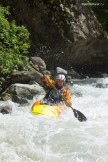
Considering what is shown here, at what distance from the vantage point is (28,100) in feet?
28.7

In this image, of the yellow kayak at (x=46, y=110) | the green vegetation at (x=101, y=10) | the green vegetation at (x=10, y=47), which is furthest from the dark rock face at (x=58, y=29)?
the yellow kayak at (x=46, y=110)

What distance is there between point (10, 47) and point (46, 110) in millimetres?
3279

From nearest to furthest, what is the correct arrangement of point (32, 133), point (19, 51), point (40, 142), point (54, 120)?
point (40, 142), point (32, 133), point (54, 120), point (19, 51)

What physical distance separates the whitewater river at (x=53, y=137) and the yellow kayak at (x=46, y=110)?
127 millimetres

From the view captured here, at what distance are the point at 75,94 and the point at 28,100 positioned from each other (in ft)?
5.67

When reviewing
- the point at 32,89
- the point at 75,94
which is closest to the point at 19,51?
the point at 32,89

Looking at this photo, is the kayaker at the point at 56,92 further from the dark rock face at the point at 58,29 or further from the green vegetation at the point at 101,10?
the green vegetation at the point at 101,10

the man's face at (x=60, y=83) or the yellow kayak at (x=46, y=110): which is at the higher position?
the man's face at (x=60, y=83)

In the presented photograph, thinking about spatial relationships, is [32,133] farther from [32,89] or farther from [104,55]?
[104,55]

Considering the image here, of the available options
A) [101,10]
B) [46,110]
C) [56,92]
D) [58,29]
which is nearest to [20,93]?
[56,92]

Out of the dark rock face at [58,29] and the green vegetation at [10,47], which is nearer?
the green vegetation at [10,47]

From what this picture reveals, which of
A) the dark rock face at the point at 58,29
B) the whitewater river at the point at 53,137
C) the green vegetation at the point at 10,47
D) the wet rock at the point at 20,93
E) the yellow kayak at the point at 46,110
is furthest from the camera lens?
the dark rock face at the point at 58,29

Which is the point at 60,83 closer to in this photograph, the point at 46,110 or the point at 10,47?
Answer: the point at 46,110

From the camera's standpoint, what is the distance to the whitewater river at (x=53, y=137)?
5.25 m
